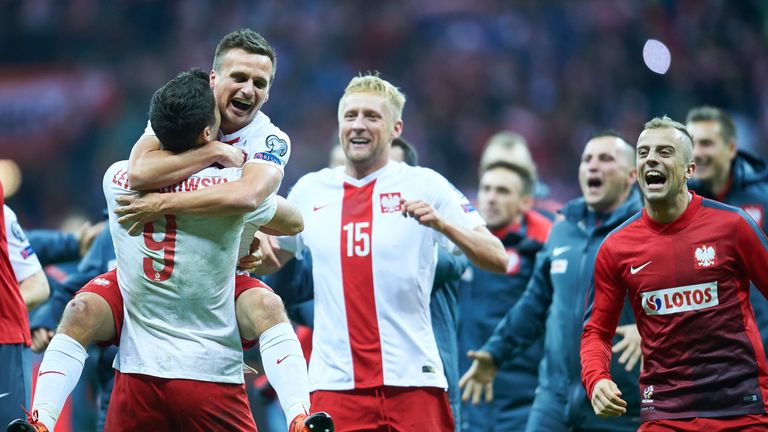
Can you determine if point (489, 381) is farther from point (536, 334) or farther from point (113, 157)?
point (113, 157)

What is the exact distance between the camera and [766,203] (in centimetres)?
780

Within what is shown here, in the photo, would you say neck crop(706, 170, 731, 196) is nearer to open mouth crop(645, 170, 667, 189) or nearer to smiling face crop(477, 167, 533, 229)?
smiling face crop(477, 167, 533, 229)

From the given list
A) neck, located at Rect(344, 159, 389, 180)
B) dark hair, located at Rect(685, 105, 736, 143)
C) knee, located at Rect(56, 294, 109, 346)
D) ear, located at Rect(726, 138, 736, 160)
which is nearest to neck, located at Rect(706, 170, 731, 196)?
ear, located at Rect(726, 138, 736, 160)

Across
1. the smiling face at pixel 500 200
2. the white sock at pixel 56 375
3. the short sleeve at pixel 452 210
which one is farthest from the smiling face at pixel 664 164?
the smiling face at pixel 500 200

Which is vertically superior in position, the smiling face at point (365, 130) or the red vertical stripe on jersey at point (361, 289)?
the smiling face at point (365, 130)

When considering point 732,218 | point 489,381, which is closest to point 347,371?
point 489,381

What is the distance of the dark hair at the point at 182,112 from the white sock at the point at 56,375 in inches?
39.2

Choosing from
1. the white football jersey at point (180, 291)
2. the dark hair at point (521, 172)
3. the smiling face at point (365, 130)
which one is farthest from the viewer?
the dark hair at point (521, 172)

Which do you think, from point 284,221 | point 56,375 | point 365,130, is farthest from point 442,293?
point 56,375

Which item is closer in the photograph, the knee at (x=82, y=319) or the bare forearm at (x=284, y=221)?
the knee at (x=82, y=319)

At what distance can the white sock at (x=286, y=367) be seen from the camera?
4812 millimetres

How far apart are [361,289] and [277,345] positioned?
1.27m

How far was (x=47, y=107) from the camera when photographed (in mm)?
18062

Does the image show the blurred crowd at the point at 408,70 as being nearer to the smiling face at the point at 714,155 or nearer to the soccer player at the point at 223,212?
the smiling face at the point at 714,155
